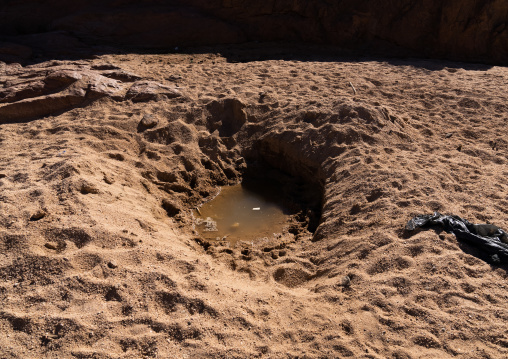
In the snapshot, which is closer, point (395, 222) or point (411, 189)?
point (395, 222)

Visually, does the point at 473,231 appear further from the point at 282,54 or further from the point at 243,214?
the point at 282,54

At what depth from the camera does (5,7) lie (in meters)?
7.63

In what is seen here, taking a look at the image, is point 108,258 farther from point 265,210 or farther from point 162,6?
point 162,6

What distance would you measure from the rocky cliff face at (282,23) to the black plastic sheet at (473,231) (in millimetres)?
5227

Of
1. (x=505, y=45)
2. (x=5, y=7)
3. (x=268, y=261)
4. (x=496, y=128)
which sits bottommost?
(x=268, y=261)

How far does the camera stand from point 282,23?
8.22 m

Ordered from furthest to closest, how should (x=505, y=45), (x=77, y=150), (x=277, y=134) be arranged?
(x=505, y=45) → (x=277, y=134) → (x=77, y=150)

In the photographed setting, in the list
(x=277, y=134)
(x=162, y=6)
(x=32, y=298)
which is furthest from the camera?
(x=162, y=6)

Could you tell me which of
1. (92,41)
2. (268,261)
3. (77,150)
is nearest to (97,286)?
(268,261)

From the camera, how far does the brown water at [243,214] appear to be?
4.26 metres

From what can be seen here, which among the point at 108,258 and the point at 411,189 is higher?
the point at 411,189

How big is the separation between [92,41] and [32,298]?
19.5 feet

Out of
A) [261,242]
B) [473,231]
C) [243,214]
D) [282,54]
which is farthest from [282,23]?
[473,231]

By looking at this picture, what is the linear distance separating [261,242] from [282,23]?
18.4 ft
